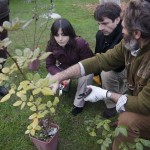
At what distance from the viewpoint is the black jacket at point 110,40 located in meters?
2.83

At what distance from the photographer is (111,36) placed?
9.43 ft

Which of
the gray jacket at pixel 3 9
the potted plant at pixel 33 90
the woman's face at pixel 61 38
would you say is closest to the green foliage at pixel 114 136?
the potted plant at pixel 33 90

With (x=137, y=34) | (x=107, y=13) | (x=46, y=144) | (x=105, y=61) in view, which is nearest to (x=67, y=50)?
(x=107, y=13)

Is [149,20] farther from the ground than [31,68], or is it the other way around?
[149,20]

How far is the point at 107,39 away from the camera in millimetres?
2941

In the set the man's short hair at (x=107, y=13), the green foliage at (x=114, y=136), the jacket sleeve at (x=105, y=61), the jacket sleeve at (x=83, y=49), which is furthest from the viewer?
the jacket sleeve at (x=83, y=49)

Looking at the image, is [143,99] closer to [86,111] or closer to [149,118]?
[149,118]

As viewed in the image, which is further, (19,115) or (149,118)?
(19,115)

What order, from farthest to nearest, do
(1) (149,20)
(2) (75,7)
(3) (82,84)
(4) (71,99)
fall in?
1. (2) (75,7)
2. (4) (71,99)
3. (3) (82,84)
4. (1) (149,20)

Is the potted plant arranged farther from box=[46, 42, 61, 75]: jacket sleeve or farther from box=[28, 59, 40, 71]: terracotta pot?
box=[28, 59, 40, 71]: terracotta pot

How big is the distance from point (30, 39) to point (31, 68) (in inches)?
70.4

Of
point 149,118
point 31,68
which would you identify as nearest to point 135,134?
point 149,118

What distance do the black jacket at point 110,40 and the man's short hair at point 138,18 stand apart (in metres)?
0.90

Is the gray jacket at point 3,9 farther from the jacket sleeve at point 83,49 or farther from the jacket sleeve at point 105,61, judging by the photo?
the jacket sleeve at point 105,61
